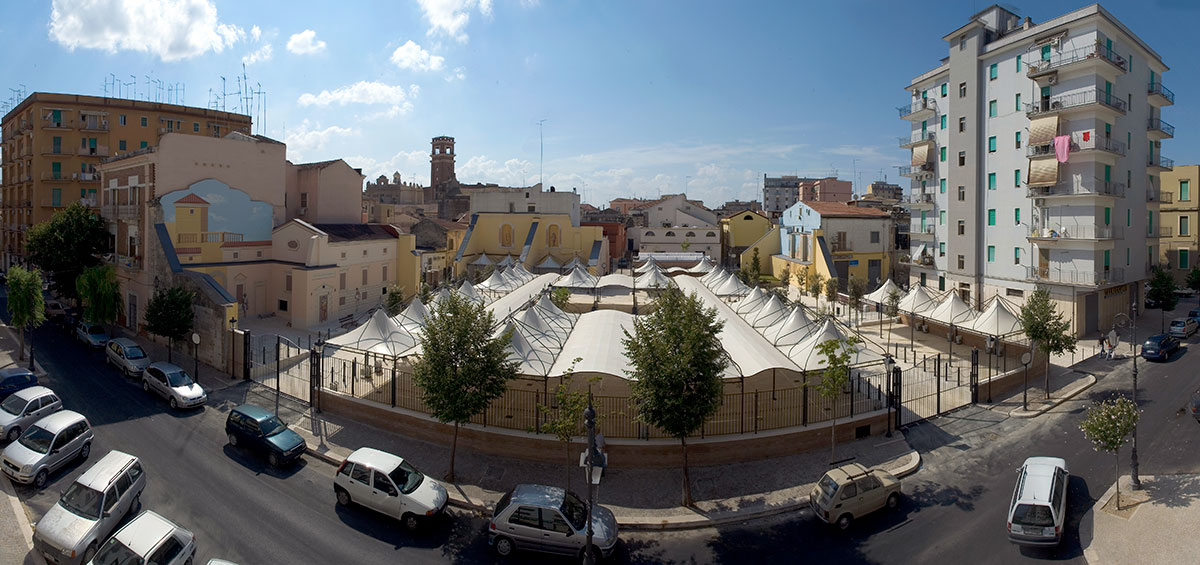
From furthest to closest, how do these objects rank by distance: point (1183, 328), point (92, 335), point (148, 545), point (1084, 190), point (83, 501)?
point (1183, 328), point (1084, 190), point (92, 335), point (83, 501), point (148, 545)

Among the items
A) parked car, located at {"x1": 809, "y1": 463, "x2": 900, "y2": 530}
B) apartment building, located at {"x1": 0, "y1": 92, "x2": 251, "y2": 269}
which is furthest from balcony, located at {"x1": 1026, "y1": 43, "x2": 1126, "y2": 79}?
apartment building, located at {"x1": 0, "y1": 92, "x2": 251, "y2": 269}

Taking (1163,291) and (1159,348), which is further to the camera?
(1163,291)

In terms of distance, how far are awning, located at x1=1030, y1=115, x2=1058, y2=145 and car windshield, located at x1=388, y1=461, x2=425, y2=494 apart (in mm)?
32965

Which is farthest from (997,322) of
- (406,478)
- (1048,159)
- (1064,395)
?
(406,478)

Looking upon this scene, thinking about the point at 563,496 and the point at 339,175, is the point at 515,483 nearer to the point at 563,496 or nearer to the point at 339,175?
the point at 563,496

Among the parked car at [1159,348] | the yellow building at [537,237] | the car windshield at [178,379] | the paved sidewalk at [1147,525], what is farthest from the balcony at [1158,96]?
the car windshield at [178,379]

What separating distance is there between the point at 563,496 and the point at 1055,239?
1181 inches

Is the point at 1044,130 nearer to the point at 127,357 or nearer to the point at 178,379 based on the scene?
the point at 178,379

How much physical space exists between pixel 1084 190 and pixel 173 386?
3898 cm

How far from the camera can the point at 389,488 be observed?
12648 millimetres

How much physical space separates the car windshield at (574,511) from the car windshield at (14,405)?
15723 mm

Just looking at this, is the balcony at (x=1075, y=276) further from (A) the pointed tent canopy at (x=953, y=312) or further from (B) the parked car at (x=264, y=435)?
(B) the parked car at (x=264, y=435)

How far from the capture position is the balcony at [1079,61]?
93.4 ft

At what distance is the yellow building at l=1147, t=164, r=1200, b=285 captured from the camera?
147 ft
